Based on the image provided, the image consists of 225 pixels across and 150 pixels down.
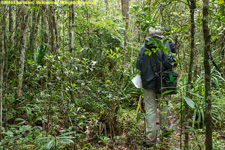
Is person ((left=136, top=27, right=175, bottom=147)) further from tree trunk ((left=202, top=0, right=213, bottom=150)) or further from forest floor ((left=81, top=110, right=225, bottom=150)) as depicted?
tree trunk ((left=202, top=0, right=213, bottom=150))

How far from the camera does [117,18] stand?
18.9 feet

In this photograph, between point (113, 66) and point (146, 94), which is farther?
point (113, 66)

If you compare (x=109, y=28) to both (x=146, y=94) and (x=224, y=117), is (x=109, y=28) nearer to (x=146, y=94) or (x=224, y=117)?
(x=146, y=94)

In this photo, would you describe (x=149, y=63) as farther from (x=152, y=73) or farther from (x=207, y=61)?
(x=207, y=61)

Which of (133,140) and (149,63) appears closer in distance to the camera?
(149,63)

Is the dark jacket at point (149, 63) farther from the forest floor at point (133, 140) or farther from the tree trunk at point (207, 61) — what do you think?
the tree trunk at point (207, 61)

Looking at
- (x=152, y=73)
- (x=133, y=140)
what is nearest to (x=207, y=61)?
(x=152, y=73)

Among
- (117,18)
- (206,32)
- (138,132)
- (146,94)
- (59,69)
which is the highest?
(117,18)

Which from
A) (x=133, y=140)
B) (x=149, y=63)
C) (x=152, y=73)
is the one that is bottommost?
(x=133, y=140)

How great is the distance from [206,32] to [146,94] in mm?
1918

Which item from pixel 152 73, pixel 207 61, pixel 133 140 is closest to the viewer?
pixel 207 61

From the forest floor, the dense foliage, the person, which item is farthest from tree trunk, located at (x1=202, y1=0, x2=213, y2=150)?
the person

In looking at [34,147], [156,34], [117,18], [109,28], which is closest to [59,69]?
[34,147]

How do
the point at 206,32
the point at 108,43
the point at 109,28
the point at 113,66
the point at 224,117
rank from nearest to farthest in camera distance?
the point at 206,32 → the point at 224,117 → the point at 113,66 → the point at 109,28 → the point at 108,43
